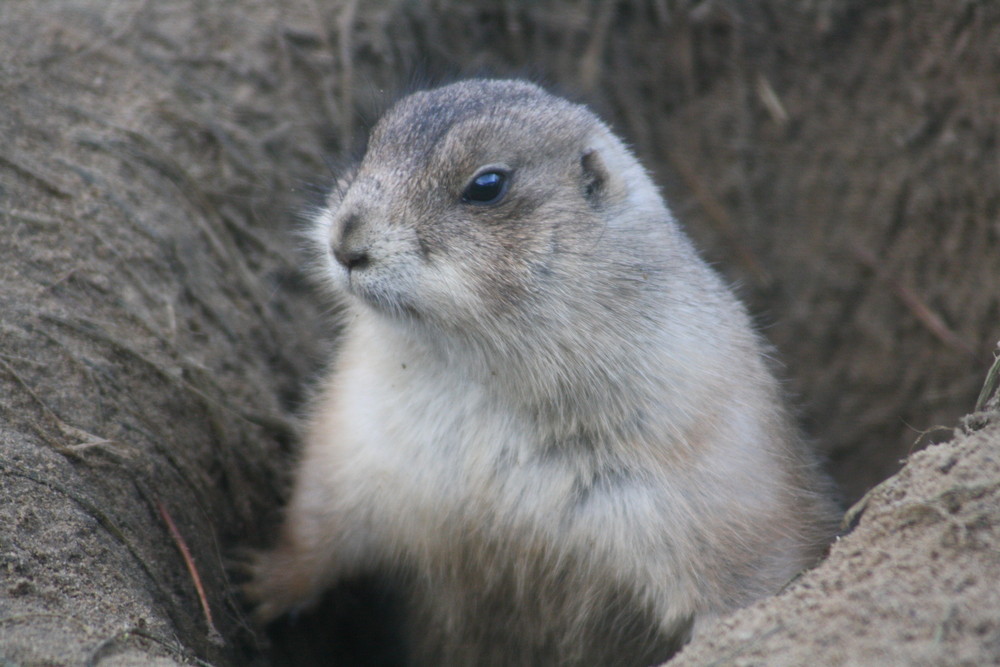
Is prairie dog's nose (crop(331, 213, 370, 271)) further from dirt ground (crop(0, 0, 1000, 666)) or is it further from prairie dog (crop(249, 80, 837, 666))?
dirt ground (crop(0, 0, 1000, 666))

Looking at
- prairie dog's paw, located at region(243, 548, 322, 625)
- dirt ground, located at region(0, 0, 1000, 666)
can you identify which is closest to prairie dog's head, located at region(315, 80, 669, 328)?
dirt ground, located at region(0, 0, 1000, 666)

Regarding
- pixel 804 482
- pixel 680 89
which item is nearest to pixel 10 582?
pixel 804 482

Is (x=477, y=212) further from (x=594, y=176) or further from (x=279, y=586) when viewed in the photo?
(x=279, y=586)

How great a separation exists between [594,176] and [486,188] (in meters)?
0.57

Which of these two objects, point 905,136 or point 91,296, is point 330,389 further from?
point 905,136

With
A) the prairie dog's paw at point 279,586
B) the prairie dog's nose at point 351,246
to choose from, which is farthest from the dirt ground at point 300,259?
the prairie dog's nose at point 351,246

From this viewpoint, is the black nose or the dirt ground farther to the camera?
the black nose

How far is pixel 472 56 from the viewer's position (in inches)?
269

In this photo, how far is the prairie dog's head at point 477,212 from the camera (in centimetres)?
354

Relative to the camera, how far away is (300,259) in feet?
19.4

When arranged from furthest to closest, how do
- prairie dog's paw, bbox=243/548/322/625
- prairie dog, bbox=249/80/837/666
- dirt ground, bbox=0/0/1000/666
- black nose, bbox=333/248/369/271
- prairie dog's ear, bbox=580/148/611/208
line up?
1. prairie dog's paw, bbox=243/548/322/625
2. prairie dog's ear, bbox=580/148/611/208
3. prairie dog, bbox=249/80/837/666
4. black nose, bbox=333/248/369/271
5. dirt ground, bbox=0/0/1000/666

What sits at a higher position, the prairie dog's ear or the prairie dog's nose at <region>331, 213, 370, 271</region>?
the prairie dog's ear

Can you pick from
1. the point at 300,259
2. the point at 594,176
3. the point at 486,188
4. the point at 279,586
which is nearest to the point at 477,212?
the point at 486,188

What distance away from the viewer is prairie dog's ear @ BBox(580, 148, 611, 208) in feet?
13.3
